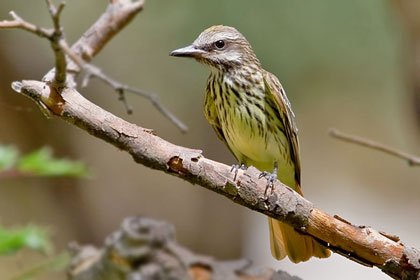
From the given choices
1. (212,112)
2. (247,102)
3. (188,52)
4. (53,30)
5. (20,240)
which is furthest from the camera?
(212,112)

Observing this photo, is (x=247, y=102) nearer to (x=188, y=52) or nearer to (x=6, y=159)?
(x=188, y=52)

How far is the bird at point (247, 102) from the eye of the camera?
2496mm

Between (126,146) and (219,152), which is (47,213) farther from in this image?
(126,146)

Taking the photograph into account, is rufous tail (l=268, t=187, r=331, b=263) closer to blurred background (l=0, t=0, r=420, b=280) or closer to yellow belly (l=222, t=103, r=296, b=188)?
yellow belly (l=222, t=103, r=296, b=188)

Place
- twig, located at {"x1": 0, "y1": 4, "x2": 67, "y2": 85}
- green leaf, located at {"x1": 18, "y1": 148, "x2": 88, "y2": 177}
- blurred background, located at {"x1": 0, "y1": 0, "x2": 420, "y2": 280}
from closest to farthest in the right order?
1. twig, located at {"x1": 0, "y1": 4, "x2": 67, "y2": 85}
2. green leaf, located at {"x1": 18, "y1": 148, "x2": 88, "y2": 177}
3. blurred background, located at {"x1": 0, "y1": 0, "x2": 420, "y2": 280}

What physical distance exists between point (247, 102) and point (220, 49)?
8.8 inches

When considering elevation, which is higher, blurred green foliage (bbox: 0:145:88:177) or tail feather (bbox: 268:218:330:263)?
blurred green foliage (bbox: 0:145:88:177)

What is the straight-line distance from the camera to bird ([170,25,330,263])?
2496 millimetres

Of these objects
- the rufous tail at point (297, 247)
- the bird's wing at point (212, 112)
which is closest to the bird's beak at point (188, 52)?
the bird's wing at point (212, 112)

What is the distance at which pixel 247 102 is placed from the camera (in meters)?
2.51

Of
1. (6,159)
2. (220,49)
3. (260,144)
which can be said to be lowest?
(6,159)

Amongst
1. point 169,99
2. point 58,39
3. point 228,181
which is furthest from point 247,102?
point 169,99

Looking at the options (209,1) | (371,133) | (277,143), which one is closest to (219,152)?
(209,1)

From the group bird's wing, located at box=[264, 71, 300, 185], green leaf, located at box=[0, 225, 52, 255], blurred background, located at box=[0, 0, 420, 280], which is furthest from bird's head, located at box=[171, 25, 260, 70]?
blurred background, located at box=[0, 0, 420, 280]
